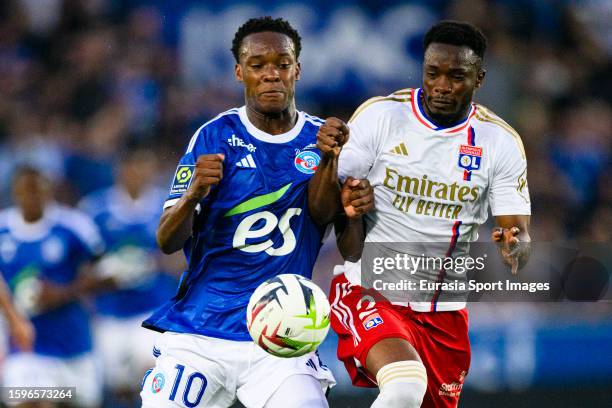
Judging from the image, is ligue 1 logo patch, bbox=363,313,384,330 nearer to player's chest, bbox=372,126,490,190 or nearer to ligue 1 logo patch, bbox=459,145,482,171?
player's chest, bbox=372,126,490,190

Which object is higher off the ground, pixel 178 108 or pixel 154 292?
pixel 178 108

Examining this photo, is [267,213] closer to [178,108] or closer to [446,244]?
[446,244]

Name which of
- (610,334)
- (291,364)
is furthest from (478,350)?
(291,364)

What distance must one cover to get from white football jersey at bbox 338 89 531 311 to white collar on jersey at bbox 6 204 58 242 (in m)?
3.80

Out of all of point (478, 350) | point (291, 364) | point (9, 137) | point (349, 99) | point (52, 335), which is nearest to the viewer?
point (291, 364)

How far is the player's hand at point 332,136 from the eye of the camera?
192 inches

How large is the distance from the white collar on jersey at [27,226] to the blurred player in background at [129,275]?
48.9 inches

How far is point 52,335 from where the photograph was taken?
27.6 ft

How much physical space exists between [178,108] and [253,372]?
6486 mm

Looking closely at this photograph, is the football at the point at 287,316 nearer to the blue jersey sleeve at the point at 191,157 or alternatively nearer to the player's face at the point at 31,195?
the blue jersey sleeve at the point at 191,157

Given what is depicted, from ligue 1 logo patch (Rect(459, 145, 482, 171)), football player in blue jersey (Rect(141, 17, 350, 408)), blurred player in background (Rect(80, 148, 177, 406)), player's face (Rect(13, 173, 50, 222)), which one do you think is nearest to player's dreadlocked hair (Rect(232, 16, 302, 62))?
football player in blue jersey (Rect(141, 17, 350, 408))

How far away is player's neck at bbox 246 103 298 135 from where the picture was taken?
17.4ft

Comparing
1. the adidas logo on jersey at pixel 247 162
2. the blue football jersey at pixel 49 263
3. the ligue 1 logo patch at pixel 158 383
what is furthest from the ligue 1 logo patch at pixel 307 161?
the blue football jersey at pixel 49 263

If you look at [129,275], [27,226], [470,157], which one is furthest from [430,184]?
[129,275]
